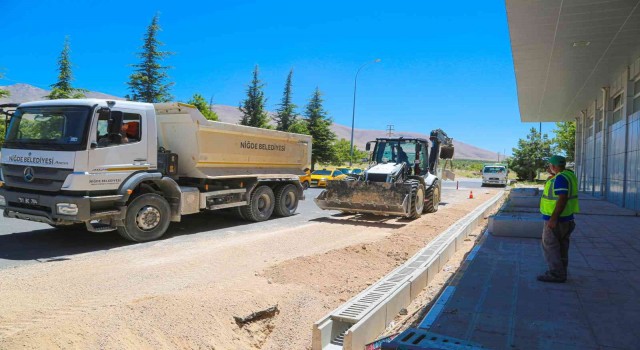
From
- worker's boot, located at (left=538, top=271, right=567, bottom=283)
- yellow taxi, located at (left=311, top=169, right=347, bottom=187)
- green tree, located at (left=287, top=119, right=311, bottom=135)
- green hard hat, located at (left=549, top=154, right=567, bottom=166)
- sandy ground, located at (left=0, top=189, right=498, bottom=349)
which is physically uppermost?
green tree, located at (left=287, top=119, right=311, bottom=135)

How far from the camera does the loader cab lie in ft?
46.3

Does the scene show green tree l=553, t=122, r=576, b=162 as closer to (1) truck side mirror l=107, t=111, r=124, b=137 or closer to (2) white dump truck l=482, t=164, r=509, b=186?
(2) white dump truck l=482, t=164, r=509, b=186

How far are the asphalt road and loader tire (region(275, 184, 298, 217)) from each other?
429 mm

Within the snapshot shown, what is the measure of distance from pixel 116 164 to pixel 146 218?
122cm

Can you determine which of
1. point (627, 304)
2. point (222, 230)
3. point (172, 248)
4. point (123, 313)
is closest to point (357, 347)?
point (123, 313)

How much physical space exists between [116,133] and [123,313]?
4.72 meters

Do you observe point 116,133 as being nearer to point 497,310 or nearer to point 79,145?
point 79,145

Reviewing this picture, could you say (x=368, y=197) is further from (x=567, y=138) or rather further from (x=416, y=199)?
(x=567, y=138)

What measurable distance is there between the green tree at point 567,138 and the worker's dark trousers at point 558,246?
4600 centimetres

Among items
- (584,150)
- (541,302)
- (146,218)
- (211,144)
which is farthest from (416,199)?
(584,150)

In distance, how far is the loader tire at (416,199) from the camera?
12.5m

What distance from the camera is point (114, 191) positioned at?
831 centimetres

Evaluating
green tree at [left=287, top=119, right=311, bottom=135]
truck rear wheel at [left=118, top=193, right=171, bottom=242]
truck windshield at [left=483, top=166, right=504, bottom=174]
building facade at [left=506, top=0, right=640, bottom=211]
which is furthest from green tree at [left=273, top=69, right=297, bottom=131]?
truck rear wheel at [left=118, top=193, right=171, bottom=242]

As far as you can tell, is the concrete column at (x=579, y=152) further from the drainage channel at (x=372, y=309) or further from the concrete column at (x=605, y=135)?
the drainage channel at (x=372, y=309)
